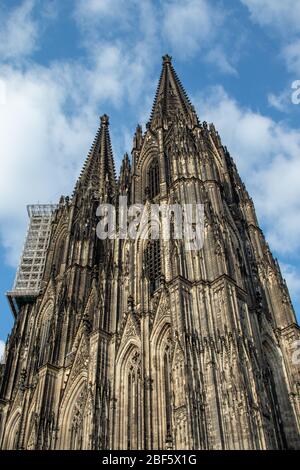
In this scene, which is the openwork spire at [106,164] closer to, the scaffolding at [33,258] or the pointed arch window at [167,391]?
the scaffolding at [33,258]

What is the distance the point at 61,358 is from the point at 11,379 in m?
7.03

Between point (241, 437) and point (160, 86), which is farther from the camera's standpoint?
point (160, 86)

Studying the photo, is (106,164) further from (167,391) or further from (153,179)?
(167,391)

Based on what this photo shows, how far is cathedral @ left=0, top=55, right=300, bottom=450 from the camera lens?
20703mm

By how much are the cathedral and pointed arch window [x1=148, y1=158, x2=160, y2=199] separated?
10 cm

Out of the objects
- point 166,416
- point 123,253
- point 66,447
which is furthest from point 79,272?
point 166,416

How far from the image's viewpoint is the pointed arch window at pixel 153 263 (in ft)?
93.2

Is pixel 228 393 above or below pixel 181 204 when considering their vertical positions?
below

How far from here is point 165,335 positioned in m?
24.9

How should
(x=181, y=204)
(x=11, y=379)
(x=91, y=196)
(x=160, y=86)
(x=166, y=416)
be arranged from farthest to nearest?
(x=160, y=86) → (x=91, y=196) → (x=11, y=379) → (x=181, y=204) → (x=166, y=416)

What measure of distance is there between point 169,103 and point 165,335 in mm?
25874

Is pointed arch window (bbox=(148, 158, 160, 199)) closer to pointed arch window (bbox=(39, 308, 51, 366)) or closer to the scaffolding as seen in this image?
pointed arch window (bbox=(39, 308, 51, 366))
